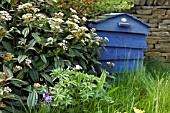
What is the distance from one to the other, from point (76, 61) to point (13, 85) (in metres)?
0.55

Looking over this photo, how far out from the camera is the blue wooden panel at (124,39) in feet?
9.09

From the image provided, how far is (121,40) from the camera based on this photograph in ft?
9.34

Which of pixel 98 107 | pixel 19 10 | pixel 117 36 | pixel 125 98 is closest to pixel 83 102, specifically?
pixel 98 107

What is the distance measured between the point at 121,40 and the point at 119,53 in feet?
0.43

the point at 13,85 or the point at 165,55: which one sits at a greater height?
the point at 13,85

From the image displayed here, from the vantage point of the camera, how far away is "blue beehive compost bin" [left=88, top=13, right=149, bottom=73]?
2.73 metres

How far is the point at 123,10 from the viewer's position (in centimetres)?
387

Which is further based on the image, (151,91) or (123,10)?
(123,10)

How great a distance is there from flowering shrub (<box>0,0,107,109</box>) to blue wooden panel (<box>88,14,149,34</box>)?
1.28 feet

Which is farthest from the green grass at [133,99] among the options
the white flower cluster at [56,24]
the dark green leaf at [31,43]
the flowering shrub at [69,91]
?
the white flower cluster at [56,24]

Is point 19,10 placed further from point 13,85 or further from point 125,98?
point 125,98

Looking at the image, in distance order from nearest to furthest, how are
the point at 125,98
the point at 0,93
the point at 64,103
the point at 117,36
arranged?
1. the point at 0,93
2. the point at 64,103
3. the point at 125,98
4. the point at 117,36

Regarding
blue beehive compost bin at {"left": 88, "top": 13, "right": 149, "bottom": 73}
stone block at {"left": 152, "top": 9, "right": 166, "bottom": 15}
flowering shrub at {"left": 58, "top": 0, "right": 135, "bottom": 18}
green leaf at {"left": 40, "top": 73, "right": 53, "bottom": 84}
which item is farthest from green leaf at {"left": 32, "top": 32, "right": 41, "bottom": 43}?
stone block at {"left": 152, "top": 9, "right": 166, "bottom": 15}

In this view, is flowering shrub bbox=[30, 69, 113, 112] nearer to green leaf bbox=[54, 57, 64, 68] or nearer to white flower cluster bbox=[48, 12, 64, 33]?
green leaf bbox=[54, 57, 64, 68]
